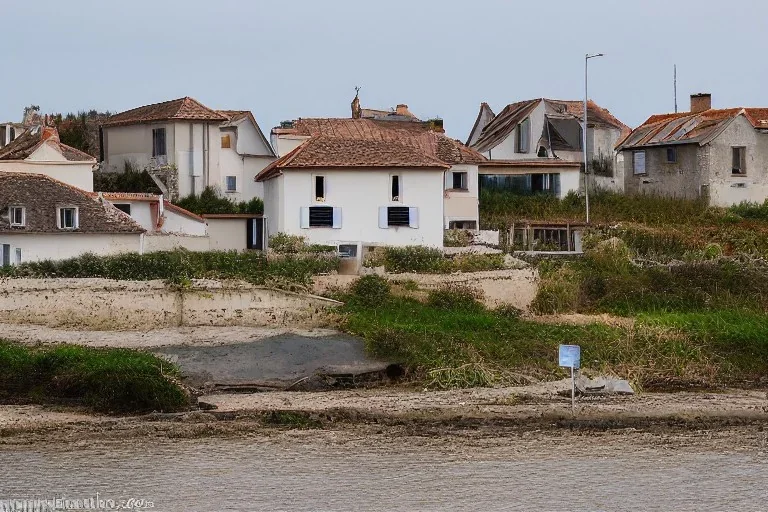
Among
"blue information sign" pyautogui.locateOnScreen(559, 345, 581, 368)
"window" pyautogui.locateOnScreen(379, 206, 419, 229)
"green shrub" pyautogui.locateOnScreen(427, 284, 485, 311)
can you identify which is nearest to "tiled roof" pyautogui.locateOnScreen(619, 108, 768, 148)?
"window" pyautogui.locateOnScreen(379, 206, 419, 229)

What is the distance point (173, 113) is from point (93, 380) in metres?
23.2

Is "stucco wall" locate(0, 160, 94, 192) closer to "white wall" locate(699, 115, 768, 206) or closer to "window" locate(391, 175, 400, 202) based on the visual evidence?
"window" locate(391, 175, 400, 202)

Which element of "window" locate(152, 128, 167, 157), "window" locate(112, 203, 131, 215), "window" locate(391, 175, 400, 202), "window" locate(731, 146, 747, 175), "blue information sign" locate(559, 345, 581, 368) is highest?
"window" locate(152, 128, 167, 157)

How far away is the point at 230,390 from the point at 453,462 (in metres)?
8.64

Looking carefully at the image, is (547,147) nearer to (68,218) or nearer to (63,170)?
(63,170)

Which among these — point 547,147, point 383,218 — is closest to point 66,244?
point 383,218

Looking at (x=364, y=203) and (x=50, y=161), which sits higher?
(x=50, y=161)

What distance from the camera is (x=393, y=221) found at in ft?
164

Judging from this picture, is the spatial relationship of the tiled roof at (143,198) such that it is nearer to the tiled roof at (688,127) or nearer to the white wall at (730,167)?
the tiled roof at (688,127)

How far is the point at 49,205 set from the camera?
4625cm

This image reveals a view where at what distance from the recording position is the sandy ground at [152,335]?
40.0 meters

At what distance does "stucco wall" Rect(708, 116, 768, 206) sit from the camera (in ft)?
195

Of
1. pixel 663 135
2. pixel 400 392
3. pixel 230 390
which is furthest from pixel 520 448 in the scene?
pixel 663 135

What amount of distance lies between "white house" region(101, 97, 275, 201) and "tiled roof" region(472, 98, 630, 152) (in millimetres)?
9236
